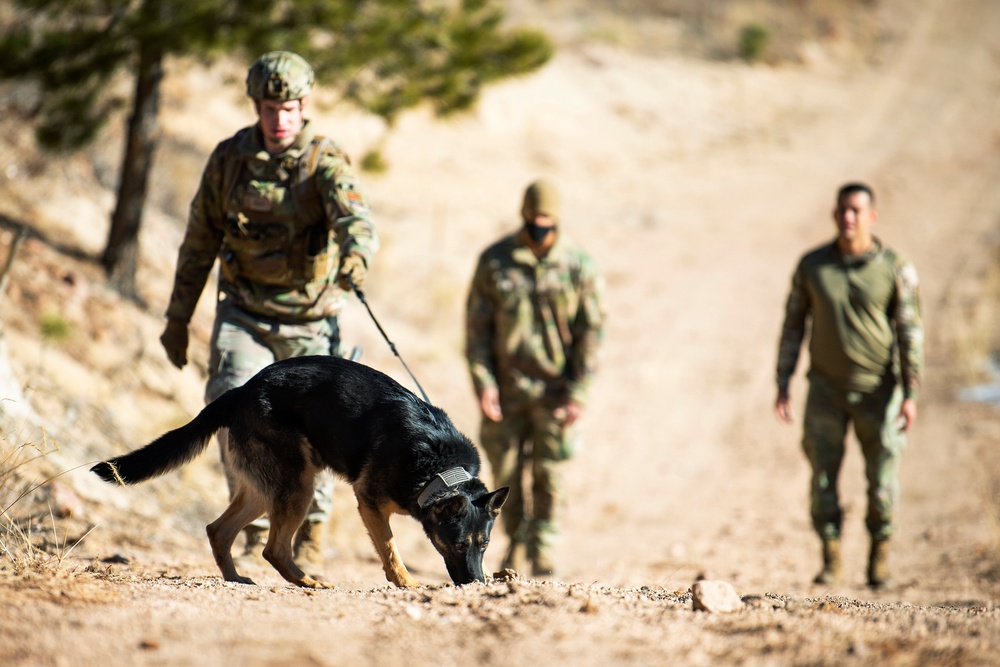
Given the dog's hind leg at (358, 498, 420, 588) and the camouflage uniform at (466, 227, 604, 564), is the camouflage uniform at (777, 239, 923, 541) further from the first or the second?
the dog's hind leg at (358, 498, 420, 588)

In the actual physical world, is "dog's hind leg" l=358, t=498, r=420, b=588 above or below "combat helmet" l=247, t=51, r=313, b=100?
below

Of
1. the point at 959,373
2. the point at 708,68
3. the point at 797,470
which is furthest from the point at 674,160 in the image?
the point at 797,470

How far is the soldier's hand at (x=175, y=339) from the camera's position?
15.9ft

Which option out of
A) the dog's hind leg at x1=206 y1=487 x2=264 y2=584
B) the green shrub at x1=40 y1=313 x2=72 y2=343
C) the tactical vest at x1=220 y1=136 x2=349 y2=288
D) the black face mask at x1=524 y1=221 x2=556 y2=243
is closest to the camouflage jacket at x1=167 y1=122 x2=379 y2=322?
the tactical vest at x1=220 y1=136 x2=349 y2=288

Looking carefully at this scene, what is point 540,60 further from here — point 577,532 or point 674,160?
point 674,160

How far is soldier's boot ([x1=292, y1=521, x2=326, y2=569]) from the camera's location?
4.83 metres

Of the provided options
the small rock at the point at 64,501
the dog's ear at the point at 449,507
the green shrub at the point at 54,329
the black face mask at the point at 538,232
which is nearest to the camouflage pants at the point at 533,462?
the black face mask at the point at 538,232

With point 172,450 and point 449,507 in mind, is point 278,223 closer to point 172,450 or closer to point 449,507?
point 172,450

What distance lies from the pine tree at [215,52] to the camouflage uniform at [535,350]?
3032mm

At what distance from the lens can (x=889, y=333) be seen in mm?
5918

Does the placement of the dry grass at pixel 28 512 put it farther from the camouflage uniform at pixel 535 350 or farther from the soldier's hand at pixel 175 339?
the camouflage uniform at pixel 535 350

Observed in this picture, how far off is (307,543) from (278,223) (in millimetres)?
1645

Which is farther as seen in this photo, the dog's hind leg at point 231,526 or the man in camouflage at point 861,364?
the man in camouflage at point 861,364

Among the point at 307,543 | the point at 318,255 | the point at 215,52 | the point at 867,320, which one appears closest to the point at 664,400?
the point at 867,320
